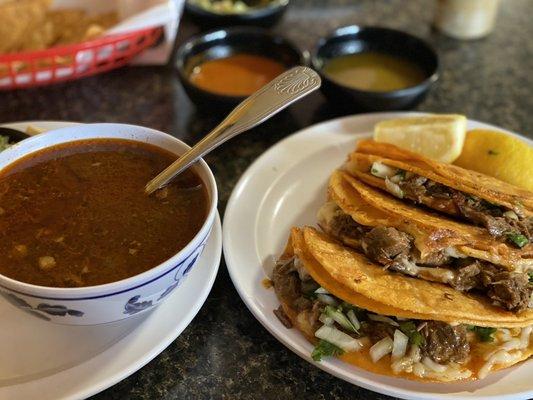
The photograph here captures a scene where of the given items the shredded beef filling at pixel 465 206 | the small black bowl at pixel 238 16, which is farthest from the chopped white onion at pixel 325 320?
the small black bowl at pixel 238 16

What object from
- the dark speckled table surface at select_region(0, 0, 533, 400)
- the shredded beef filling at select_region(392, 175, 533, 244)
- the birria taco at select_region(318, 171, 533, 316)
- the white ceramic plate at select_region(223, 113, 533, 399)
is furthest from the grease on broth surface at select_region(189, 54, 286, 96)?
the birria taco at select_region(318, 171, 533, 316)

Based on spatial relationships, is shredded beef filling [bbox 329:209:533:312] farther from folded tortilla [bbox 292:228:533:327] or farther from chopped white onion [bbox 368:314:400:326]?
chopped white onion [bbox 368:314:400:326]

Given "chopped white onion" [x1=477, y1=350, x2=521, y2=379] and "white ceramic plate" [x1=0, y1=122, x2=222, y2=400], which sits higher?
"chopped white onion" [x1=477, y1=350, x2=521, y2=379]

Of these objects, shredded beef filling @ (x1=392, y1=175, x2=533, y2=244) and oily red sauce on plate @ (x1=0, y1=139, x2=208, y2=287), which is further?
shredded beef filling @ (x1=392, y1=175, x2=533, y2=244)

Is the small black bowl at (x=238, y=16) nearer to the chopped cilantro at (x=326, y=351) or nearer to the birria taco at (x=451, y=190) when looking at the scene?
the birria taco at (x=451, y=190)

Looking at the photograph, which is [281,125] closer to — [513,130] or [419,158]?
[419,158]

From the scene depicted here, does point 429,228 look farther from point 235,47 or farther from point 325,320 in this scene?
point 235,47

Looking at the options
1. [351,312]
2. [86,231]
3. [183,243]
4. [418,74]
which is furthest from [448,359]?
[418,74]
